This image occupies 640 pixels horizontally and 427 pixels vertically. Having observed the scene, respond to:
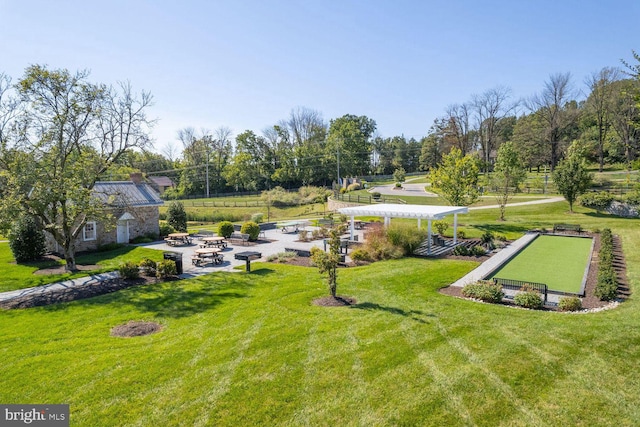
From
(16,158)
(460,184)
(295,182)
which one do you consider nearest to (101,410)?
(16,158)

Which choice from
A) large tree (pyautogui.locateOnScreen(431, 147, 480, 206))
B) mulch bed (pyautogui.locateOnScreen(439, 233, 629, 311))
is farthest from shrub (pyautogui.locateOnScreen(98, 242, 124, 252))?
large tree (pyautogui.locateOnScreen(431, 147, 480, 206))

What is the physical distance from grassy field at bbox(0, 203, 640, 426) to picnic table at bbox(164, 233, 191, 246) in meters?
11.3

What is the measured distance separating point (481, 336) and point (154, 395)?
6743 millimetres

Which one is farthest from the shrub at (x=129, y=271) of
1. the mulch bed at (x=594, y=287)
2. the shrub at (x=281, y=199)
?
the shrub at (x=281, y=199)

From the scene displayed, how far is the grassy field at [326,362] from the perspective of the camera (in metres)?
5.87

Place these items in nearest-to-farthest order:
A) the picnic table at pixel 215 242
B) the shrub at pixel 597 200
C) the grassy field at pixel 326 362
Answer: the grassy field at pixel 326 362 < the picnic table at pixel 215 242 < the shrub at pixel 597 200

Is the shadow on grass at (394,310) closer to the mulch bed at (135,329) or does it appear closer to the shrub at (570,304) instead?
the shrub at (570,304)

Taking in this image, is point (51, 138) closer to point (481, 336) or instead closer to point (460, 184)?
point (481, 336)

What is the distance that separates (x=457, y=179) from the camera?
27359 millimetres

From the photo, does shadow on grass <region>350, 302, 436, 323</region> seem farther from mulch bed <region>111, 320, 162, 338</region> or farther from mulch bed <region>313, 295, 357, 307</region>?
mulch bed <region>111, 320, 162, 338</region>

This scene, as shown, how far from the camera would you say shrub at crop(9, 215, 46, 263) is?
18.2 m

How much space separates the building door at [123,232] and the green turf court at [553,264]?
70.2 feet

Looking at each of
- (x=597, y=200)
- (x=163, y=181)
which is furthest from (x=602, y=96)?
(x=163, y=181)

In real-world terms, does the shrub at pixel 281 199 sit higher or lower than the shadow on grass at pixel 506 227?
higher
